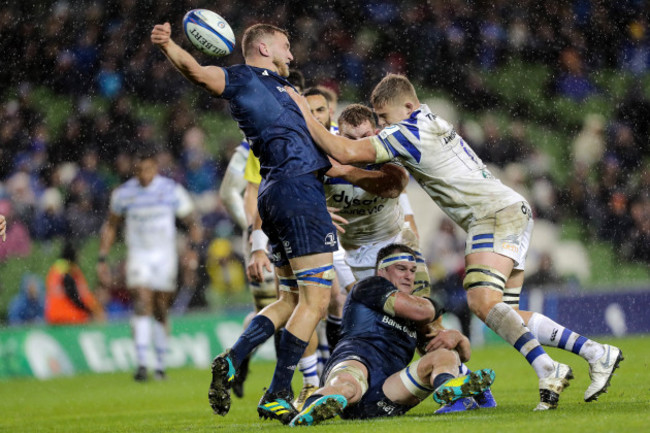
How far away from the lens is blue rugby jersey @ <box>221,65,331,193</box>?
5941 mm

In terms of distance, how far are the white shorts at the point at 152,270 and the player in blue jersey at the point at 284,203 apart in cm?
599

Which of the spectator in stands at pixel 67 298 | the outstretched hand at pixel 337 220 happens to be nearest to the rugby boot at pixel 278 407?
the outstretched hand at pixel 337 220

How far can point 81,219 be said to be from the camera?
51.0 feet

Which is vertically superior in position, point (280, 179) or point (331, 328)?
point (280, 179)

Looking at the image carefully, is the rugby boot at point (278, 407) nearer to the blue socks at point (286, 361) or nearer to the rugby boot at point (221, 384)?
the blue socks at point (286, 361)

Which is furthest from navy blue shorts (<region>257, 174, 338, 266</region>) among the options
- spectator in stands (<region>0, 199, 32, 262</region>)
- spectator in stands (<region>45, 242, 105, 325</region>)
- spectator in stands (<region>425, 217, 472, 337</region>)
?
spectator in stands (<region>0, 199, 32, 262</region>)

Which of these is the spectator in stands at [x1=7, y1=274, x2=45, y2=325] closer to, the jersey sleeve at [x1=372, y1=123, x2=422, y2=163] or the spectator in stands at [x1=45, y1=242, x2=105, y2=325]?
the spectator in stands at [x1=45, y1=242, x2=105, y2=325]

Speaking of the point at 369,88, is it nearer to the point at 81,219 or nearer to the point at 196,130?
the point at 196,130

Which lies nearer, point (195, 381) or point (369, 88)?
point (195, 381)

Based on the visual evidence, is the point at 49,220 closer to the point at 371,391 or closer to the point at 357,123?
the point at 357,123

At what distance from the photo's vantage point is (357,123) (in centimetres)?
708

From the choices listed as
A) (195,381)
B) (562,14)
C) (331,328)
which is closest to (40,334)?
(195,381)

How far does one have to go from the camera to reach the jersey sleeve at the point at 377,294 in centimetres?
605

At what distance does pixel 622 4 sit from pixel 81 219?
10876mm
